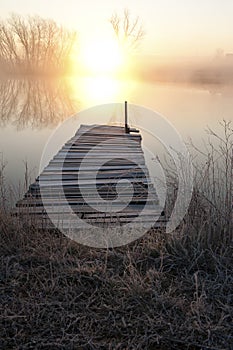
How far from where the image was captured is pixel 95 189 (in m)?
5.04

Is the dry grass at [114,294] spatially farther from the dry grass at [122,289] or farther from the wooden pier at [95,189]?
the wooden pier at [95,189]

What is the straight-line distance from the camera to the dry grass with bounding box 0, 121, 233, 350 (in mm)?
2086

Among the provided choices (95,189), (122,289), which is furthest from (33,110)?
(122,289)

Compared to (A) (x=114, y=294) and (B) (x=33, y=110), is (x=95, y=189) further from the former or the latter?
(B) (x=33, y=110)

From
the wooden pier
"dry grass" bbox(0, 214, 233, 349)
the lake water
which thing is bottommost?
"dry grass" bbox(0, 214, 233, 349)

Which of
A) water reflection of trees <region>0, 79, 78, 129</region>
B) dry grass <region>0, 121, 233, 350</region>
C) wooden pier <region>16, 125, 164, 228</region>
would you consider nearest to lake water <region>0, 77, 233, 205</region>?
water reflection of trees <region>0, 79, 78, 129</region>

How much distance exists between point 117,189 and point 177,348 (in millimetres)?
3038

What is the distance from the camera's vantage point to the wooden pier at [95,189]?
12.7 ft

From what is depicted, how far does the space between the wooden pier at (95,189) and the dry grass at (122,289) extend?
1.92 feet

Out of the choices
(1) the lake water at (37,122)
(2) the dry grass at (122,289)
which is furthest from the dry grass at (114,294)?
(1) the lake water at (37,122)

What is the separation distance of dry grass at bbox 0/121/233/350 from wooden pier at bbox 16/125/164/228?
1.92 ft

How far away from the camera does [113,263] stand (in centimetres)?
281

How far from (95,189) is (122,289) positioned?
2649 millimetres

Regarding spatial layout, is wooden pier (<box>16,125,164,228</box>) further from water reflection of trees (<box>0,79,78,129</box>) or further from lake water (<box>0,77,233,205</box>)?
water reflection of trees (<box>0,79,78,129</box>)
